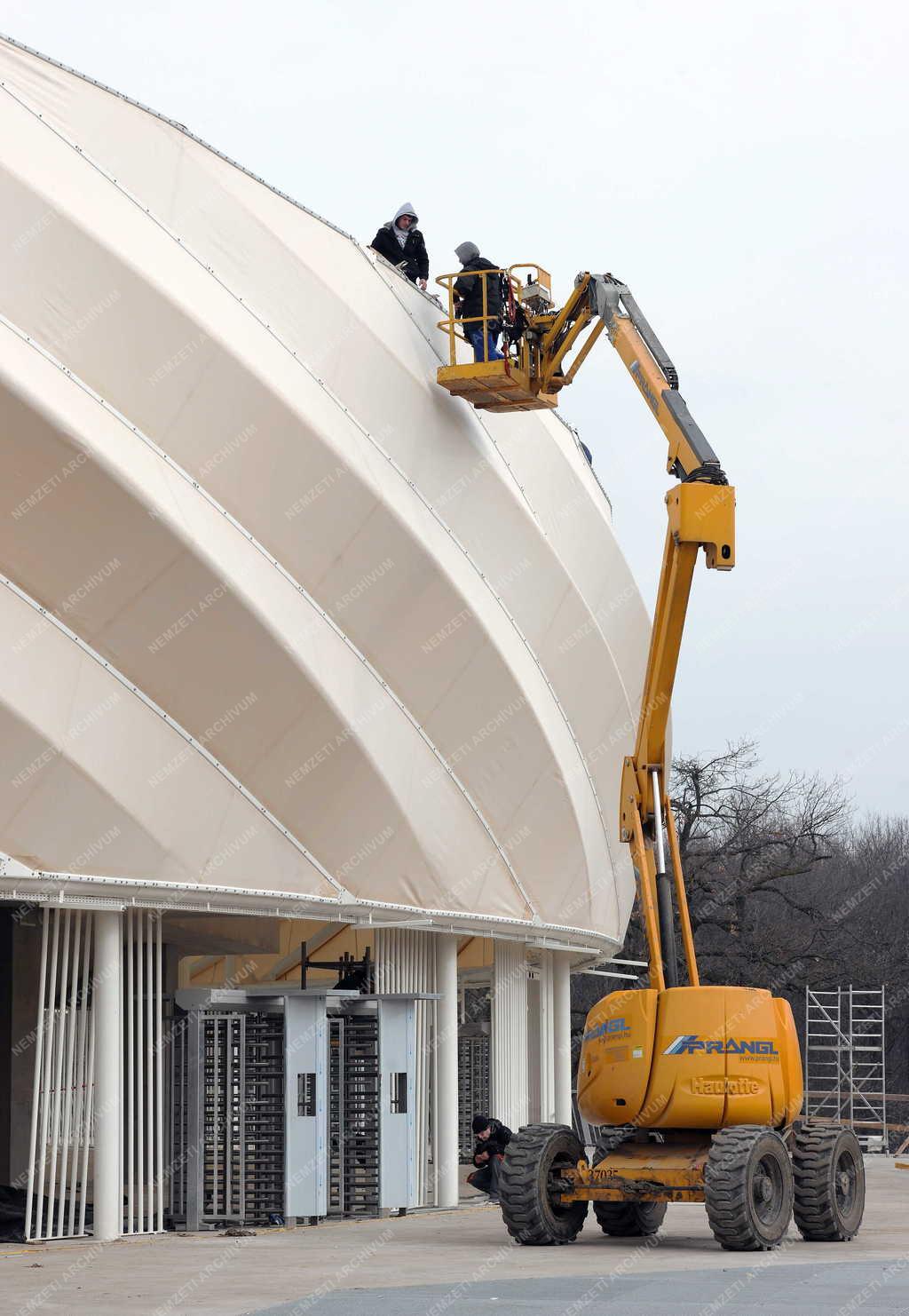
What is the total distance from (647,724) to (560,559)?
6742 millimetres

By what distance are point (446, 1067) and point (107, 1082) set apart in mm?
5690

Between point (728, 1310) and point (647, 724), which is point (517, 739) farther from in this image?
point (728, 1310)

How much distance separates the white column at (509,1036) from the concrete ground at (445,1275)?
4.40 metres

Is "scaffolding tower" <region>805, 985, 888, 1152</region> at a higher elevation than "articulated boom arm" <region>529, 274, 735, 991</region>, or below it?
below

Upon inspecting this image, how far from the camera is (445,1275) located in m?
13.7

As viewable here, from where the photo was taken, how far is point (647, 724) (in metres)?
17.4

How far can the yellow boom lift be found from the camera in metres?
15.2

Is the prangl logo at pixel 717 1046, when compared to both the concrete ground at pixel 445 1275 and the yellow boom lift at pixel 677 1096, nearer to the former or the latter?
the yellow boom lift at pixel 677 1096

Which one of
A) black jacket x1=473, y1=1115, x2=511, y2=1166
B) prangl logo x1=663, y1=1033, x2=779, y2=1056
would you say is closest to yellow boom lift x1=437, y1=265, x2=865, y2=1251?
prangl logo x1=663, y1=1033, x2=779, y2=1056

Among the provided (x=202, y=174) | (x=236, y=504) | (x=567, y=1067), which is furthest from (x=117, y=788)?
(x=567, y=1067)

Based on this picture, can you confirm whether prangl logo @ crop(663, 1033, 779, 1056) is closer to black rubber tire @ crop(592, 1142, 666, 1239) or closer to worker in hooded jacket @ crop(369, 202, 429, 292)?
black rubber tire @ crop(592, 1142, 666, 1239)

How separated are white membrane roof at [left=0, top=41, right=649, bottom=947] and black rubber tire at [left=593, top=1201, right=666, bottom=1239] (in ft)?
Result: 14.6

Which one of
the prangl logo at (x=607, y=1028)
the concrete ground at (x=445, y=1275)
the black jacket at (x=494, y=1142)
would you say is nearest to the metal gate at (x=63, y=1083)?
the concrete ground at (x=445, y=1275)

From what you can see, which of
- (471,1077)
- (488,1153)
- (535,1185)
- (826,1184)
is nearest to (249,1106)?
(488,1153)
